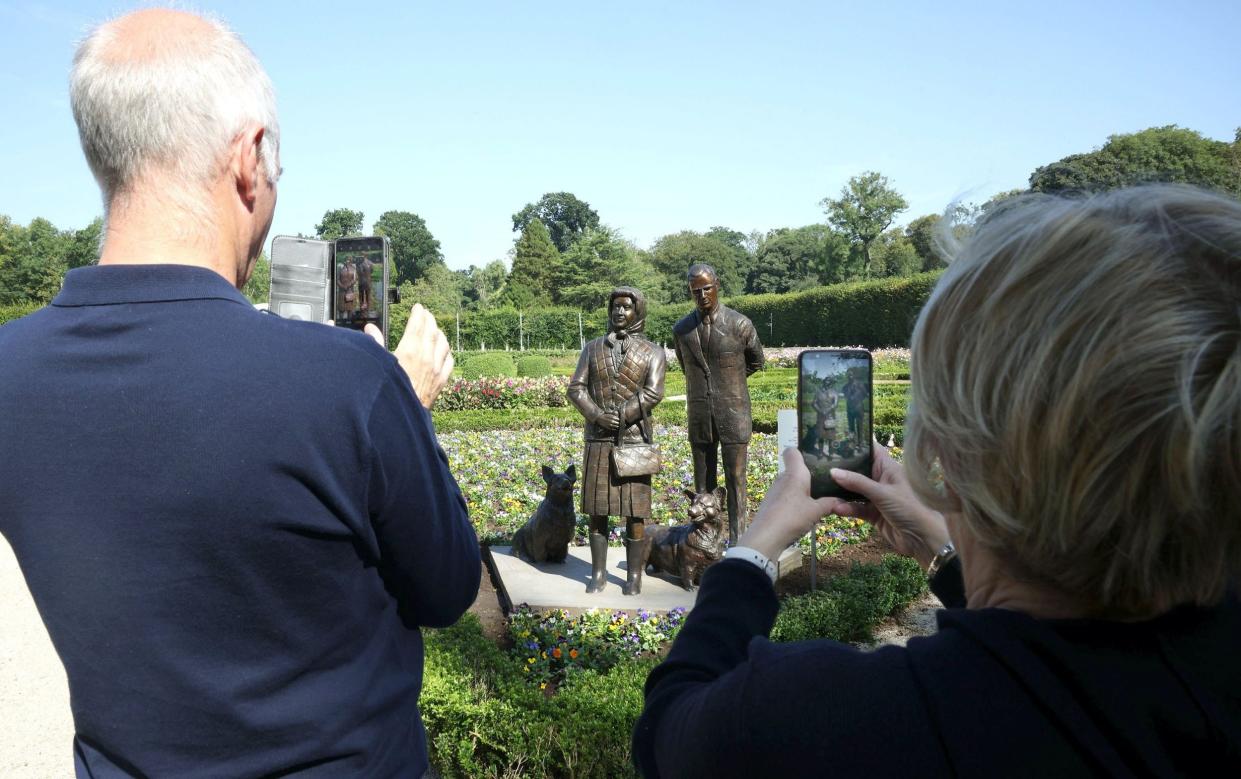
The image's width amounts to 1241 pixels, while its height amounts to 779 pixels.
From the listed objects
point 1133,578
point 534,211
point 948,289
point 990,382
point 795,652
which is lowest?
point 795,652

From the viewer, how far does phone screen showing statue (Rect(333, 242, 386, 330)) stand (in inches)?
73.7

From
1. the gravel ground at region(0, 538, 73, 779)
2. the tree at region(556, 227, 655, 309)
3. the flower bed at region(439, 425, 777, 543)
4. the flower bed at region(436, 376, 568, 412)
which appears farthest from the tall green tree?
the gravel ground at region(0, 538, 73, 779)

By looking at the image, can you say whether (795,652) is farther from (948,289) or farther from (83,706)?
(83,706)

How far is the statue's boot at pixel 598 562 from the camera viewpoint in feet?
19.3

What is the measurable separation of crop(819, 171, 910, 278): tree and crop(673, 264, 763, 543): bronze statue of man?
53162 mm

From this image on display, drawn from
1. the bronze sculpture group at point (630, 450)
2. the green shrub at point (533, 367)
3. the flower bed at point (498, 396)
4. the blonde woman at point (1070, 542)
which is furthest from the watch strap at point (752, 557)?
the green shrub at point (533, 367)

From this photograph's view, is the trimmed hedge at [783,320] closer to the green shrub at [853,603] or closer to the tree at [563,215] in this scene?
the green shrub at [853,603]

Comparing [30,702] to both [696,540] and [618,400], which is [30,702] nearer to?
[618,400]

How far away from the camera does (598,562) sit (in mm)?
5945

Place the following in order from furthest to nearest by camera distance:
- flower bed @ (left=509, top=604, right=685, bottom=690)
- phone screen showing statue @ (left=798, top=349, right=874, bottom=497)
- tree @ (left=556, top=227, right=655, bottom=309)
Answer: tree @ (left=556, top=227, right=655, bottom=309)
flower bed @ (left=509, top=604, right=685, bottom=690)
phone screen showing statue @ (left=798, top=349, right=874, bottom=497)

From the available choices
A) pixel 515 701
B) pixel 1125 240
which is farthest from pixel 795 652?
pixel 515 701

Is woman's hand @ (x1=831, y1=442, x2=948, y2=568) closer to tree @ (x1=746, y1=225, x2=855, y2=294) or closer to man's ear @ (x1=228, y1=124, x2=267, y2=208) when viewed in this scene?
man's ear @ (x1=228, y1=124, x2=267, y2=208)

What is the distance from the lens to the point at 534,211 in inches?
3750

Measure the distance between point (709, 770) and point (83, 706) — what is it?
1009 millimetres
